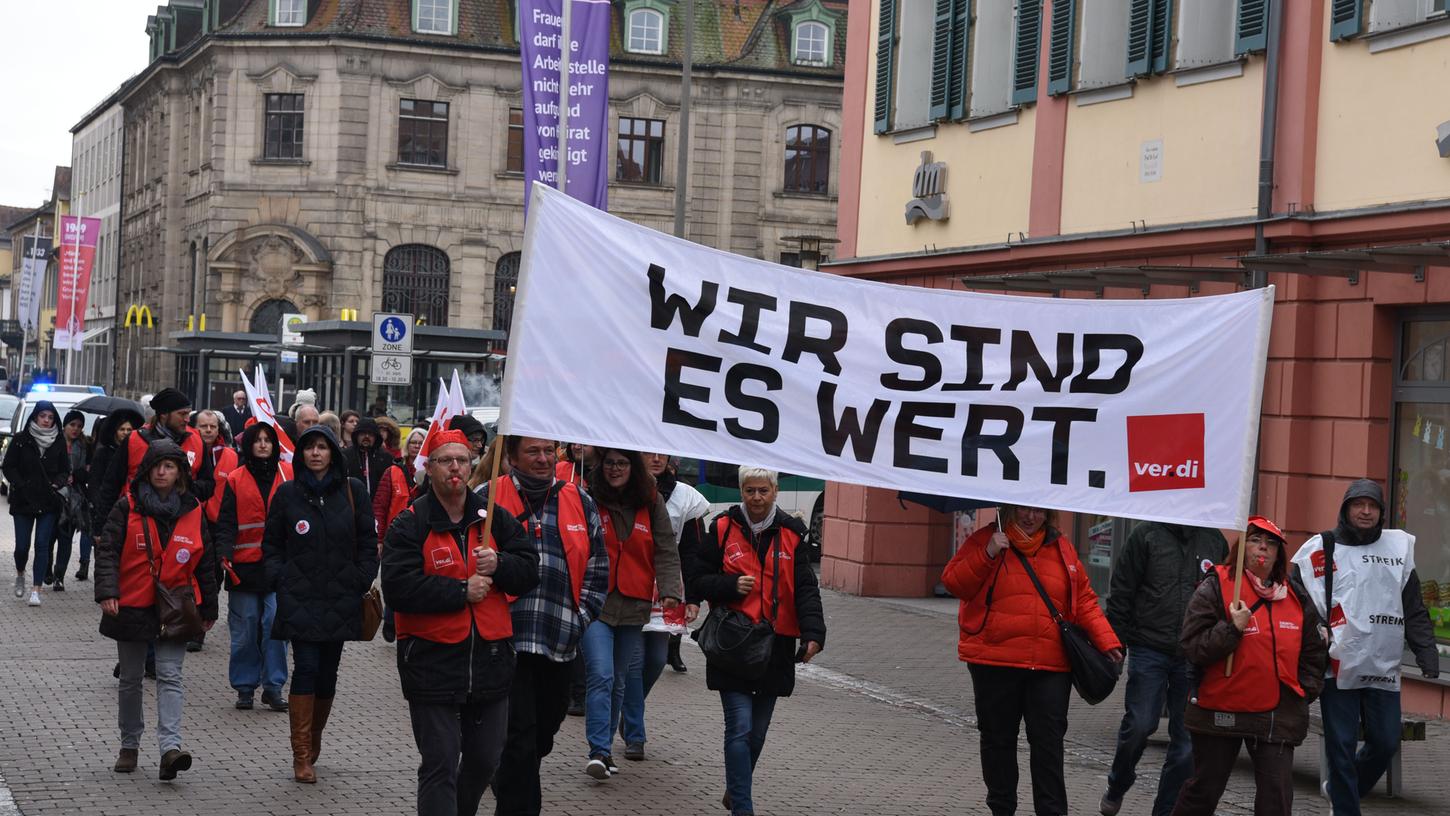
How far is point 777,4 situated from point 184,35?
2188cm

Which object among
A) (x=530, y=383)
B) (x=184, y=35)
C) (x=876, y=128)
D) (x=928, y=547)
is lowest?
(x=928, y=547)

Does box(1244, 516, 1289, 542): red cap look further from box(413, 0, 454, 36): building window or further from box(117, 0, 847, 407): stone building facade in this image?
box(413, 0, 454, 36): building window

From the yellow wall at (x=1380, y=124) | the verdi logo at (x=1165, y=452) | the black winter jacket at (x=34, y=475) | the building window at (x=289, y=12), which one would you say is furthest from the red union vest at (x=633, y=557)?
the building window at (x=289, y=12)

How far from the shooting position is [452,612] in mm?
7074

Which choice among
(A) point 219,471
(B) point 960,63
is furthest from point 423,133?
(A) point 219,471

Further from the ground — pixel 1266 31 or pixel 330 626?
pixel 1266 31

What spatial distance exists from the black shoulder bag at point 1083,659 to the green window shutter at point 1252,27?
7.91 metres

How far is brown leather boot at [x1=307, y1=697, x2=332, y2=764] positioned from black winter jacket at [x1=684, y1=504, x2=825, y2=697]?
2055 millimetres

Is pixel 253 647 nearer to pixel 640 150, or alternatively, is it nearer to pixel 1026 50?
pixel 1026 50

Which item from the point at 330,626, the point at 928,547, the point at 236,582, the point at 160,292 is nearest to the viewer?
the point at 330,626

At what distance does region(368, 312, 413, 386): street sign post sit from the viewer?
80.6ft

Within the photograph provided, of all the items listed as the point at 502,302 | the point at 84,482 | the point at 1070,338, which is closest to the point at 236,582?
the point at 1070,338

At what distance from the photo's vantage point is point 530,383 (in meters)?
7.08

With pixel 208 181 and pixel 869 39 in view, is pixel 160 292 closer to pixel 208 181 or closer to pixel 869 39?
pixel 208 181
